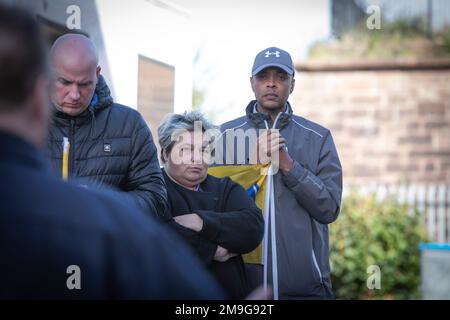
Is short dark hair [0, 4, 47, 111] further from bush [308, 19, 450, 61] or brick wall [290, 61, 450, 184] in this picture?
bush [308, 19, 450, 61]

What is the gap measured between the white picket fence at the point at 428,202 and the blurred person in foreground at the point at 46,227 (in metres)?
8.30

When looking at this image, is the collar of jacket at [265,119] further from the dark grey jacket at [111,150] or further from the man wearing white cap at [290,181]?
the dark grey jacket at [111,150]

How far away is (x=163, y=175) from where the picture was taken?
12.5 feet

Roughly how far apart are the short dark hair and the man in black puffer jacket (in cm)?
185

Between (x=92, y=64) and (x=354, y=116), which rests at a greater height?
(x=354, y=116)

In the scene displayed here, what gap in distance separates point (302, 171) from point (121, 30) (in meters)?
1.85

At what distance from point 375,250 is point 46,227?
7.82 metres

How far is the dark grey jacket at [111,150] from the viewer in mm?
3369

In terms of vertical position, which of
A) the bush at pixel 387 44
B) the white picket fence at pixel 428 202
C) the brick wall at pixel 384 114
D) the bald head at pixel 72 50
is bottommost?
the white picket fence at pixel 428 202

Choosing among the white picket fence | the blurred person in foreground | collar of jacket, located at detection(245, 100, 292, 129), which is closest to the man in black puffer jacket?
collar of jacket, located at detection(245, 100, 292, 129)

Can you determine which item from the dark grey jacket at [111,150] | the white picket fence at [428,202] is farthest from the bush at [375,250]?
the dark grey jacket at [111,150]

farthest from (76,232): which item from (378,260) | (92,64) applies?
(378,260)

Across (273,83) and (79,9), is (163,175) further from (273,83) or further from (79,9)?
(79,9)

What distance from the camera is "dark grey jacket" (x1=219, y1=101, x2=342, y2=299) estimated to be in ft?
13.0
